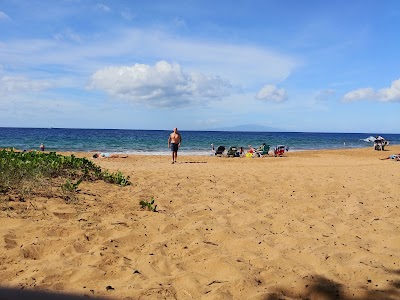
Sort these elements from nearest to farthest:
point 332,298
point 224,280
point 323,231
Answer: point 332,298, point 224,280, point 323,231

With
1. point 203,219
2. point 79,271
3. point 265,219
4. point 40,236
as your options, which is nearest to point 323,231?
point 265,219

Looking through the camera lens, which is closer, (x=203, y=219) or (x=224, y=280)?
(x=224, y=280)

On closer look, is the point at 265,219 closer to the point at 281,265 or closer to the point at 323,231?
the point at 323,231

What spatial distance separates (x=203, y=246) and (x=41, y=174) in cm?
382

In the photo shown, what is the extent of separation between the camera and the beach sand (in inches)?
122

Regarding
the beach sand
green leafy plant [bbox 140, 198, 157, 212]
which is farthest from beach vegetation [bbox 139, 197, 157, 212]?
the beach sand

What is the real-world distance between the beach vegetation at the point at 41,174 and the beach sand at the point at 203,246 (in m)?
0.39

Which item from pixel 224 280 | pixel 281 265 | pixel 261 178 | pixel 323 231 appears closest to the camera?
pixel 224 280

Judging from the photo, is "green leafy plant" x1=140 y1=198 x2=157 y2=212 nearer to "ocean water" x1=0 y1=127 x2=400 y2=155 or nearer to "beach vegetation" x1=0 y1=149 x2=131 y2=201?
"beach vegetation" x1=0 y1=149 x2=131 y2=201

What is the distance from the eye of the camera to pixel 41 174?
247 inches

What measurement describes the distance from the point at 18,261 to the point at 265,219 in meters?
3.49

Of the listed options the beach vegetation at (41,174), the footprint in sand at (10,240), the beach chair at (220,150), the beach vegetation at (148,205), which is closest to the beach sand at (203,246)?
the footprint in sand at (10,240)

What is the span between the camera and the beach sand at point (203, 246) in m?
3.10

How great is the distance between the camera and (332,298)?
116 inches
